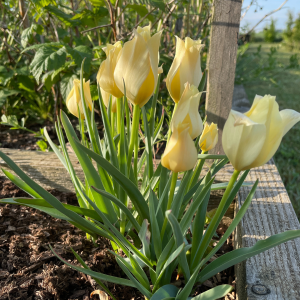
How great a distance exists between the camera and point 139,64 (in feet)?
2.06

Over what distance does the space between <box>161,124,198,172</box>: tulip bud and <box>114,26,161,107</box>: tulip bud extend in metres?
0.15

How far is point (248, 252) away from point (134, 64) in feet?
1.61

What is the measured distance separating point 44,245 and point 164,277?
1.68 feet

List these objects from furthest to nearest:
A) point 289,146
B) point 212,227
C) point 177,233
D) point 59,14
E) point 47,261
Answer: point 289,146
point 59,14
point 47,261
point 212,227
point 177,233

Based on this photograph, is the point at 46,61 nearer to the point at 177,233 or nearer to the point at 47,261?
the point at 47,261

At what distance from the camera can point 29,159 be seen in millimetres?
1502

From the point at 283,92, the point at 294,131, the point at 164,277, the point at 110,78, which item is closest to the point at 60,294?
the point at 164,277

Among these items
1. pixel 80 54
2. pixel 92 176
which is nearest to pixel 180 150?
pixel 92 176

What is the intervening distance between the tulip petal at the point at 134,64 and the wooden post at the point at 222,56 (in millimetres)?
797

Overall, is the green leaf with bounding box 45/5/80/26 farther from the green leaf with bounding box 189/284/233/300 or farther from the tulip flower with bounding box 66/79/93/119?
the green leaf with bounding box 189/284/233/300

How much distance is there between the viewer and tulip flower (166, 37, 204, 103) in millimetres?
657

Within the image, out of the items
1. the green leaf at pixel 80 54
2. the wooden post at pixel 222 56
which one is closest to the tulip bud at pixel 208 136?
the wooden post at pixel 222 56

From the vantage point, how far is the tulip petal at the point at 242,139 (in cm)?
50

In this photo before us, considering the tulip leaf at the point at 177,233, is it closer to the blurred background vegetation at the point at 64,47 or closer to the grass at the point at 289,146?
the blurred background vegetation at the point at 64,47
